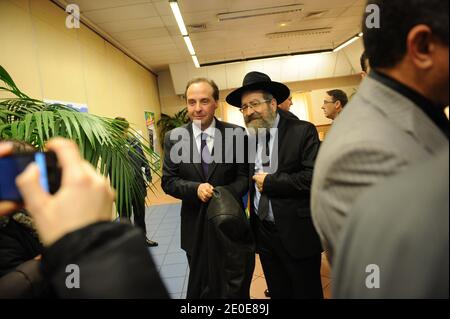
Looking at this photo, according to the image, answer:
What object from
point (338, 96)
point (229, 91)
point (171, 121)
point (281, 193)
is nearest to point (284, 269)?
point (281, 193)

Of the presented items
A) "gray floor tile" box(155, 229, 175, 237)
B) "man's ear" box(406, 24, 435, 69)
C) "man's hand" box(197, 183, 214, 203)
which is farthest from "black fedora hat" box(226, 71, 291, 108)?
"gray floor tile" box(155, 229, 175, 237)

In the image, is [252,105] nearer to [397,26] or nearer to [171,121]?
[397,26]

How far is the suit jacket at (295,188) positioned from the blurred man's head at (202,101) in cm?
53

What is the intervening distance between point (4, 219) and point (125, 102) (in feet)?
20.7

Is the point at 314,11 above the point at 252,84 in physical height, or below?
above

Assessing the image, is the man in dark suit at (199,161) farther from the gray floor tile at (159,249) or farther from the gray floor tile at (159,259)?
the gray floor tile at (159,249)

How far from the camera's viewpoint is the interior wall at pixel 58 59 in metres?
3.21

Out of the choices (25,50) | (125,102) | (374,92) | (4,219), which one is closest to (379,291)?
(374,92)

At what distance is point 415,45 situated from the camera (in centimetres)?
57

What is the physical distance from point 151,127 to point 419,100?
926cm

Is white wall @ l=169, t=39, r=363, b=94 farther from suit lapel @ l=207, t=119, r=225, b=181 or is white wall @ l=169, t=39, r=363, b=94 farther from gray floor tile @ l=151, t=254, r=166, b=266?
suit lapel @ l=207, t=119, r=225, b=181

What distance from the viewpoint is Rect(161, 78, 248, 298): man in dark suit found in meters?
1.90
